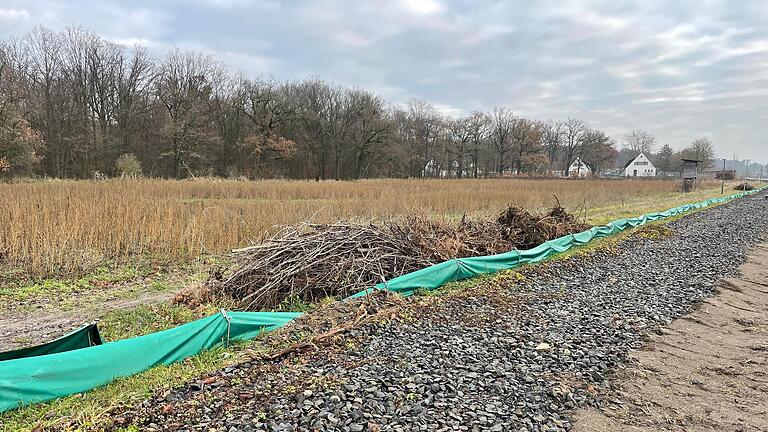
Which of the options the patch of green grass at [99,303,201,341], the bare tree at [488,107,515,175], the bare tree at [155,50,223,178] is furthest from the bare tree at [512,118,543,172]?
the patch of green grass at [99,303,201,341]

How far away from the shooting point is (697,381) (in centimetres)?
364

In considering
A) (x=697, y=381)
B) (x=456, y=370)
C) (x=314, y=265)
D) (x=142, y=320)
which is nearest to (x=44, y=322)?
(x=142, y=320)

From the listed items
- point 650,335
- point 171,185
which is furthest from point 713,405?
point 171,185

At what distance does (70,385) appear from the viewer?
9.90ft

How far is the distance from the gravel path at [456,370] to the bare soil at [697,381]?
17 centimetres

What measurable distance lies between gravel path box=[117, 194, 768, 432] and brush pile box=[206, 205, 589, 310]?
3.89 feet

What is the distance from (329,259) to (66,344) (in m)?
3.27

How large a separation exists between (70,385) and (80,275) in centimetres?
498

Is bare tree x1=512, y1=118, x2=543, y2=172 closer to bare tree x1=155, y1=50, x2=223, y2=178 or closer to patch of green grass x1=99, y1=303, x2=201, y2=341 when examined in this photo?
bare tree x1=155, y1=50, x2=223, y2=178

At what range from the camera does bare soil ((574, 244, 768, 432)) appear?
2.96 metres

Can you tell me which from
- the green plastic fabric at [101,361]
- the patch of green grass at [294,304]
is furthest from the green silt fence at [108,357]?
the patch of green grass at [294,304]

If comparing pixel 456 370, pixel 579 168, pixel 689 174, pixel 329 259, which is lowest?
pixel 456 370

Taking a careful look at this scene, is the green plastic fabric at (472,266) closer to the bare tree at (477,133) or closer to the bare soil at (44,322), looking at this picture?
the bare soil at (44,322)

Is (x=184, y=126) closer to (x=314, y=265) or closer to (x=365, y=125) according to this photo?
(x=365, y=125)
